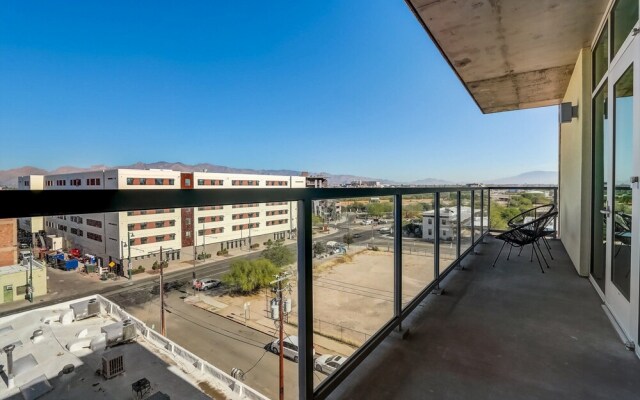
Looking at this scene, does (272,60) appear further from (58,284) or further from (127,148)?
(58,284)

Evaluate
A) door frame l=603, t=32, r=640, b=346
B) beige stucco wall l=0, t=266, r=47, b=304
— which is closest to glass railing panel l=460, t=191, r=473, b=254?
door frame l=603, t=32, r=640, b=346

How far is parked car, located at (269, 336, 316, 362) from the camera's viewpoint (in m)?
1.32

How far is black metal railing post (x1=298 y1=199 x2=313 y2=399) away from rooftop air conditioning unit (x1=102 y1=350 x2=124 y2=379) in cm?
66

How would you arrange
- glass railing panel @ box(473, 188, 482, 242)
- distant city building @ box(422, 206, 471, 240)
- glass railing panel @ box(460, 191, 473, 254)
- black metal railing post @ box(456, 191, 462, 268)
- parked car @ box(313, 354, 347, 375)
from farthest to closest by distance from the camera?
glass railing panel @ box(473, 188, 482, 242)
glass railing panel @ box(460, 191, 473, 254)
black metal railing post @ box(456, 191, 462, 268)
distant city building @ box(422, 206, 471, 240)
parked car @ box(313, 354, 347, 375)

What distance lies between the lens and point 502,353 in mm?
1856

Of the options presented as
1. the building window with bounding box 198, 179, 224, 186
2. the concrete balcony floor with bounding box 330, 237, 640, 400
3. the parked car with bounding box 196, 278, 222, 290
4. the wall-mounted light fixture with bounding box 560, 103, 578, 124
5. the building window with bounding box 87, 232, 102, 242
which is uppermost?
the wall-mounted light fixture with bounding box 560, 103, 578, 124

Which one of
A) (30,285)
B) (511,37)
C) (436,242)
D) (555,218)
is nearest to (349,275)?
(30,285)

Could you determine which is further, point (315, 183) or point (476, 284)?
point (476, 284)

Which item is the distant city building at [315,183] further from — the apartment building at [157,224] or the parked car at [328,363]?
the parked car at [328,363]

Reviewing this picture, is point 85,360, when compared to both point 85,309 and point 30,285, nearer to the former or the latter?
point 85,309

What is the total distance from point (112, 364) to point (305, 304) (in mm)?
718

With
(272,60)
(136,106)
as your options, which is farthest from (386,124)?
(136,106)

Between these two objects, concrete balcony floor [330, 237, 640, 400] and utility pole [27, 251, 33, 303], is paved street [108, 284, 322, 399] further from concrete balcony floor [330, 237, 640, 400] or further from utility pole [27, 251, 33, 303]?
concrete balcony floor [330, 237, 640, 400]

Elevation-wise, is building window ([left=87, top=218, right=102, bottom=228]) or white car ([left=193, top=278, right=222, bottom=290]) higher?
building window ([left=87, top=218, right=102, bottom=228])
